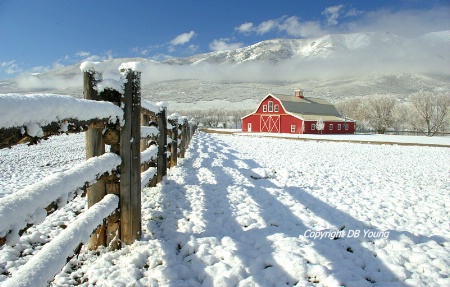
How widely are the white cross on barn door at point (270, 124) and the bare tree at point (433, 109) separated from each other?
2643 centimetres

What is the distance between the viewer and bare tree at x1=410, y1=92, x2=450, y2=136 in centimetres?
4841

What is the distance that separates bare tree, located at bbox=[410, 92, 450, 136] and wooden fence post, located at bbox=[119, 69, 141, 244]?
58.2m

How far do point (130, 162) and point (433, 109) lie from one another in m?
60.2

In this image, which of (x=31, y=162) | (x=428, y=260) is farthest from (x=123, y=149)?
(x=31, y=162)

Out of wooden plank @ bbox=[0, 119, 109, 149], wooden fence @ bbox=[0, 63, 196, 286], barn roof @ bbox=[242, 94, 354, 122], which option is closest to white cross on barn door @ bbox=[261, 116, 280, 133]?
barn roof @ bbox=[242, 94, 354, 122]

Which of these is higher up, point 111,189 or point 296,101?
point 296,101

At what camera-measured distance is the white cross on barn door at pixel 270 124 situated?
4481cm

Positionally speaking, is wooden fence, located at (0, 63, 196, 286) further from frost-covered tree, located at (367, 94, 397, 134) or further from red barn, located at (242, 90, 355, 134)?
frost-covered tree, located at (367, 94, 397, 134)

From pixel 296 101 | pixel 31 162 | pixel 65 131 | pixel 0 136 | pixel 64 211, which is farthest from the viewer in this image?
pixel 296 101

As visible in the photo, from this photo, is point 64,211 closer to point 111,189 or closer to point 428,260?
point 111,189

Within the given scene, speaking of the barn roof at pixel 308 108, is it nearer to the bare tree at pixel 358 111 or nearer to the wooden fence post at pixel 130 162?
the bare tree at pixel 358 111

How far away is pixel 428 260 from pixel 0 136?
3787 millimetres

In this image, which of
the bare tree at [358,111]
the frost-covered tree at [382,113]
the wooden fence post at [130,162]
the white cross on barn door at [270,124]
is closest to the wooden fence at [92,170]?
the wooden fence post at [130,162]

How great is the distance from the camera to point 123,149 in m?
2.90
